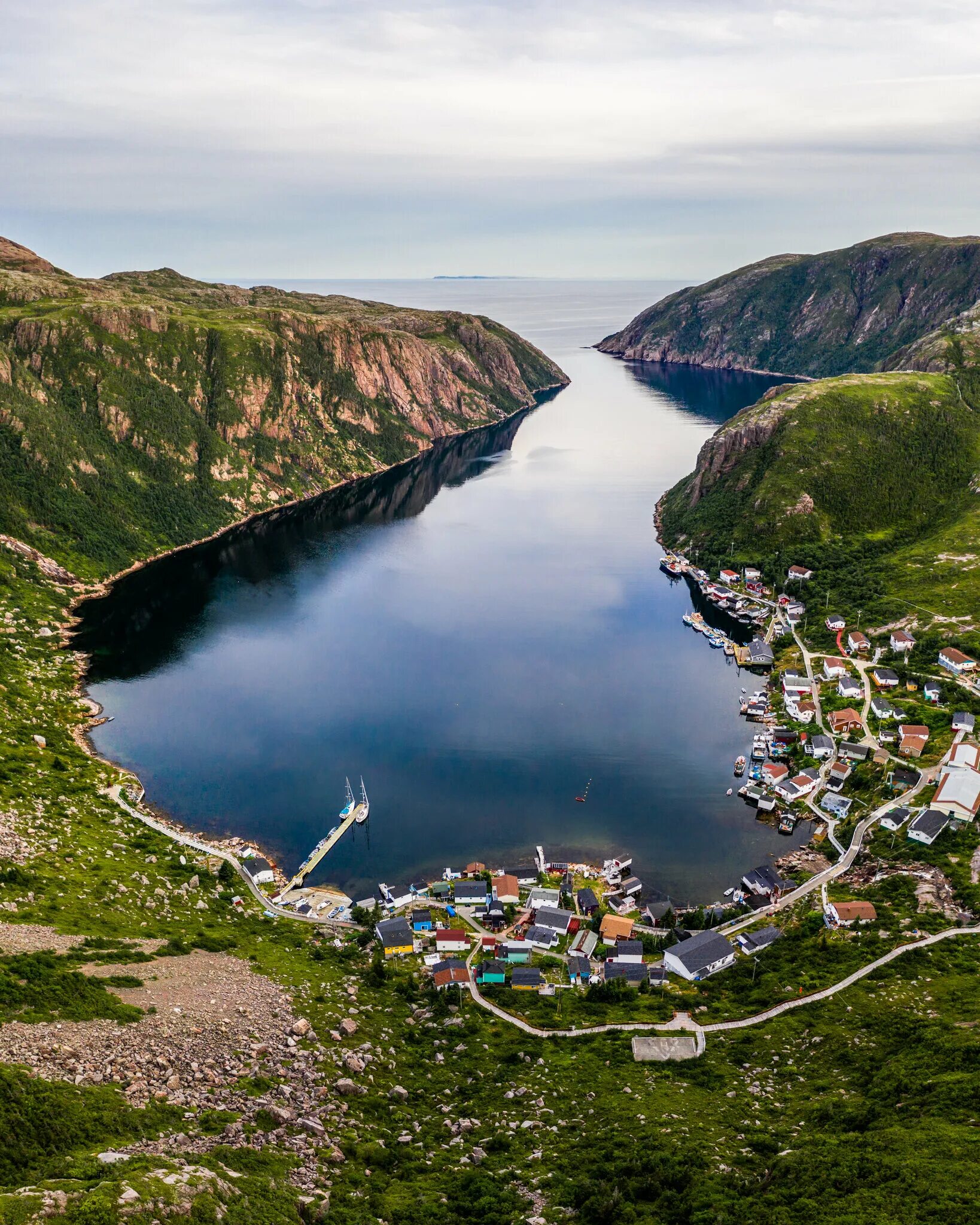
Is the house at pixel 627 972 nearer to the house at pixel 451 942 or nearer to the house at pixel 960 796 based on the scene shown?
the house at pixel 451 942

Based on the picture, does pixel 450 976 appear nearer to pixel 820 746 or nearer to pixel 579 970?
pixel 579 970

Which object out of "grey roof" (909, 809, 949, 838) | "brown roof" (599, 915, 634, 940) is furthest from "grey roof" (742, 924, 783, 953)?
"grey roof" (909, 809, 949, 838)

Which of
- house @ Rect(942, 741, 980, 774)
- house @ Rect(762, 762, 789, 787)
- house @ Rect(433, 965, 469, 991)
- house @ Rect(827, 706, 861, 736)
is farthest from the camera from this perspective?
house @ Rect(827, 706, 861, 736)

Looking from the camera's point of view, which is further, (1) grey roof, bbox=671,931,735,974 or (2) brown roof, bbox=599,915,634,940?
(2) brown roof, bbox=599,915,634,940

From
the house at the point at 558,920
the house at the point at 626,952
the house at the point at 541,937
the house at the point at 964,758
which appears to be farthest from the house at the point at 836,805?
the house at the point at 541,937

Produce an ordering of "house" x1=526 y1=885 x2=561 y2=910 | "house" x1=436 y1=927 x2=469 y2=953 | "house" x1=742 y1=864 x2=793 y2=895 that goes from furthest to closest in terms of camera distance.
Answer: "house" x1=742 y1=864 x2=793 y2=895, "house" x1=526 y1=885 x2=561 y2=910, "house" x1=436 y1=927 x2=469 y2=953

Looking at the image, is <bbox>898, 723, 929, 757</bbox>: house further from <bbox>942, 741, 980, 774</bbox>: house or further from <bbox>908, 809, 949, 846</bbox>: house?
<bbox>908, 809, 949, 846</bbox>: house

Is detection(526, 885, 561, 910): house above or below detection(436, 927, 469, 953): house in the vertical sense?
above

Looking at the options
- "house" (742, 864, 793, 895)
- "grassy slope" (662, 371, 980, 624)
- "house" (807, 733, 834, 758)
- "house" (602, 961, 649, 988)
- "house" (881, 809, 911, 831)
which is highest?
"grassy slope" (662, 371, 980, 624)

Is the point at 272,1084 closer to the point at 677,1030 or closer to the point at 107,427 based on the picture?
the point at 677,1030
